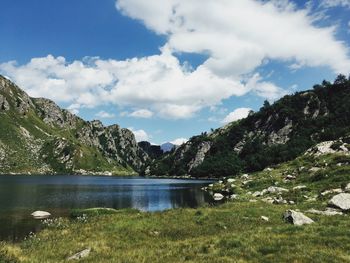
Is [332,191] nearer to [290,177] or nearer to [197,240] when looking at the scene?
[290,177]

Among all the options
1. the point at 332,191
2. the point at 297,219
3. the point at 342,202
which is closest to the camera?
the point at 297,219

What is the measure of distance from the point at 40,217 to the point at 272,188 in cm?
4699

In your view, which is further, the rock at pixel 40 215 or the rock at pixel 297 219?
the rock at pixel 40 215

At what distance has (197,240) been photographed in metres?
31.9

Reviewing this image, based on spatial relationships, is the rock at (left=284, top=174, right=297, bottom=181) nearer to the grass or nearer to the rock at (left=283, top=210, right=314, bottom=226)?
the grass

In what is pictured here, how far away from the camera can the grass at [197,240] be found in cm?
2444

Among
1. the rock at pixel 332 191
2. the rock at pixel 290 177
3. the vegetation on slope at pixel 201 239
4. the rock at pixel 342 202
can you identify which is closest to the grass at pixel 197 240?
the vegetation on slope at pixel 201 239

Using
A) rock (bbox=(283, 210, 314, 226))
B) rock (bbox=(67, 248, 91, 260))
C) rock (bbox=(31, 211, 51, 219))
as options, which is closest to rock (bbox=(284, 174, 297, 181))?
rock (bbox=(283, 210, 314, 226))

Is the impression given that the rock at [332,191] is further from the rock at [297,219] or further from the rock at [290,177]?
the rock at [290,177]

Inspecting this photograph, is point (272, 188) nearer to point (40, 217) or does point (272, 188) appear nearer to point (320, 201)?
point (320, 201)

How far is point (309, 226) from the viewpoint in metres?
32.6

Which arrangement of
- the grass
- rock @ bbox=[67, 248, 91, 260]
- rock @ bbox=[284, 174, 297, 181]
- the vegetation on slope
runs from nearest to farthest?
1. the grass
2. the vegetation on slope
3. rock @ bbox=[67, 248, 91, 260]
4. rock @ bbox=[284, 174, 297, 181]

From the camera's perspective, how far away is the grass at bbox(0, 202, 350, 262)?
80.2ft

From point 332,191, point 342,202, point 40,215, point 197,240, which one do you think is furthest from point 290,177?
point 197,240
